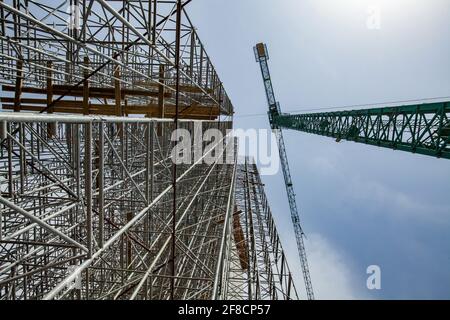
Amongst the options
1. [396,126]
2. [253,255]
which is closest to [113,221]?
[253,255]

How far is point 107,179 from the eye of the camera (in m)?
11.6

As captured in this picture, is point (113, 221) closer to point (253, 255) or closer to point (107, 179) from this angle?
point (107, 179)

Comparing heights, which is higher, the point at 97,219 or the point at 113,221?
the point at 97,219

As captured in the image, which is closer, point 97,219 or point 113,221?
point 97,219

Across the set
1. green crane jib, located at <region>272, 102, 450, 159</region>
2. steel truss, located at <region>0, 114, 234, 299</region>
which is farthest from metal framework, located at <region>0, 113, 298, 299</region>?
green crane jib, located at <region>272, 102, 450, 159</region>

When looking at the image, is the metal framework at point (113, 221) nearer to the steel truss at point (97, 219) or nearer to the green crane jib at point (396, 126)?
the steel truss at point (97, 219)

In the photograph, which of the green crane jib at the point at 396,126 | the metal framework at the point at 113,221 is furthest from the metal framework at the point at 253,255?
the green crane jib at the point at 396,126

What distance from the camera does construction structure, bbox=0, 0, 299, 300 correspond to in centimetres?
480

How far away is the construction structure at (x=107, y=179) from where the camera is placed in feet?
15.8

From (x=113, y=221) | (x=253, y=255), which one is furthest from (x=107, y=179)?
(x=253, y=255)

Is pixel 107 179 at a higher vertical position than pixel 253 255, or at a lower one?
higher
